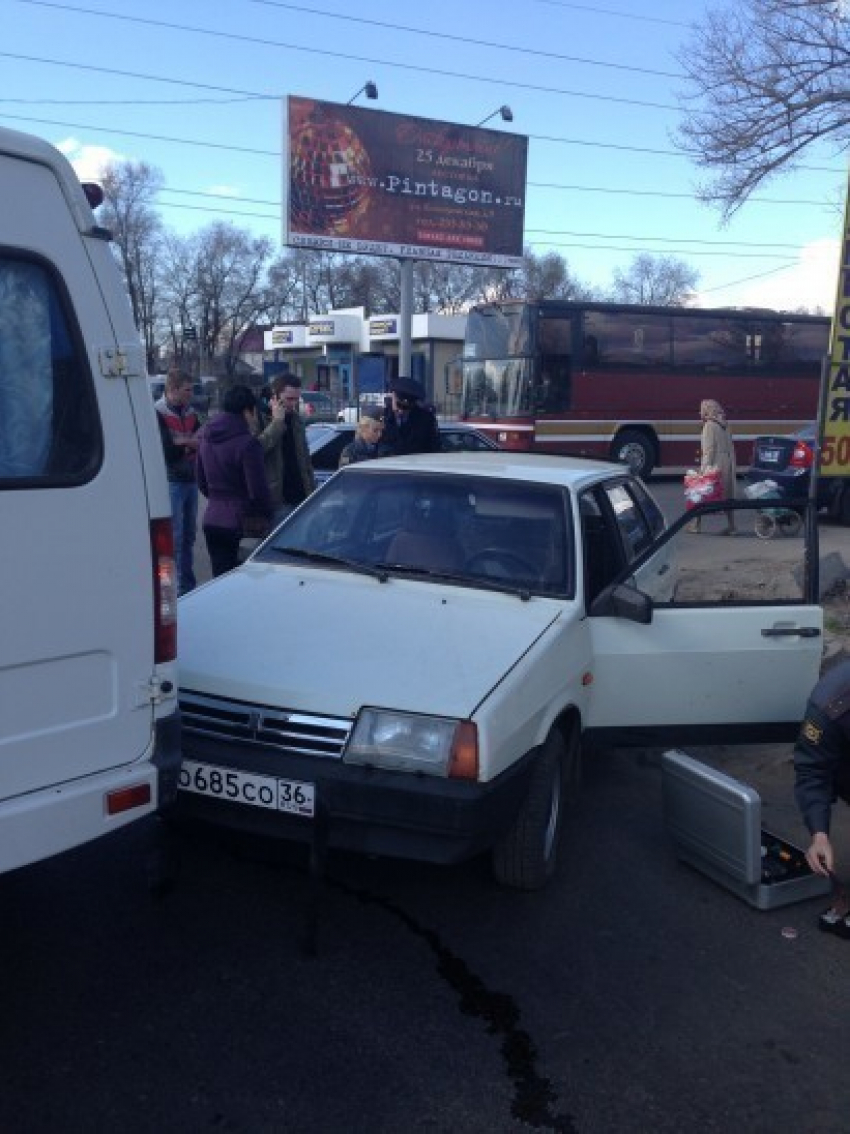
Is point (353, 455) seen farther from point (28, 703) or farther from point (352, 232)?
point (352, 232)

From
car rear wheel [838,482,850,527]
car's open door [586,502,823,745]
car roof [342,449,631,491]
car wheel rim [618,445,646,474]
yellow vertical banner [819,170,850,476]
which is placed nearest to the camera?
car's open door [586,502,823,745]

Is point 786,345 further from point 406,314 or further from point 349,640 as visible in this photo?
point 349,640

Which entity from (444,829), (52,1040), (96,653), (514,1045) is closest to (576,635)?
(444,829)

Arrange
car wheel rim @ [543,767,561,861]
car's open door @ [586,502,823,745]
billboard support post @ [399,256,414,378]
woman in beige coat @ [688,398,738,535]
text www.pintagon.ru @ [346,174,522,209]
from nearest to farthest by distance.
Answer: car wheel rim @ [543,767,561,861] < car's open door @ [586,502,823,745] < woman in beige coat @ [688,398,738,535] < text www.pintagon.ru @ [346,174,522,209] < billboard support post @ [399,256,414,378]

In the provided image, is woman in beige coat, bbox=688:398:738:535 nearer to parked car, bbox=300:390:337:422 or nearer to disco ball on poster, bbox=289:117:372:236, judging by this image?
disco ball on poster, bbox=289:117:372:236

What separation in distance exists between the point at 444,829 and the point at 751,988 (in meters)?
1.17

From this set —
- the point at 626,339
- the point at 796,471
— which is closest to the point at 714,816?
the point at 796,471

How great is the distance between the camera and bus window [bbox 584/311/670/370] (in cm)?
2136

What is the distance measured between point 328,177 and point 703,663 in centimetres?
2125

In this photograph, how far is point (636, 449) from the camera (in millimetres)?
22500

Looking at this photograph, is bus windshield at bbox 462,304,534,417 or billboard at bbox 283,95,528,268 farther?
billboard at bbox 283,95,528,268

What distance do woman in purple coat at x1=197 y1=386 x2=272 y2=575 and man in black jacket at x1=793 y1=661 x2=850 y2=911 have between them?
3851 millimetres

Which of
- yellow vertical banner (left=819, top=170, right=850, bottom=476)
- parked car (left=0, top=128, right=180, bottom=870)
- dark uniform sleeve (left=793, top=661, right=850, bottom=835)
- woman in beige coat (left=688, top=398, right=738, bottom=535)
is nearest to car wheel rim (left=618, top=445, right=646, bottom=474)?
woman in beige coat (left=688, top=398, right=738, bottom=535)

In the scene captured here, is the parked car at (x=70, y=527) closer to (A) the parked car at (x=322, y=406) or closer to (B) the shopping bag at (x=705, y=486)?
(B) the shopping bag at (x=705, y=486)
